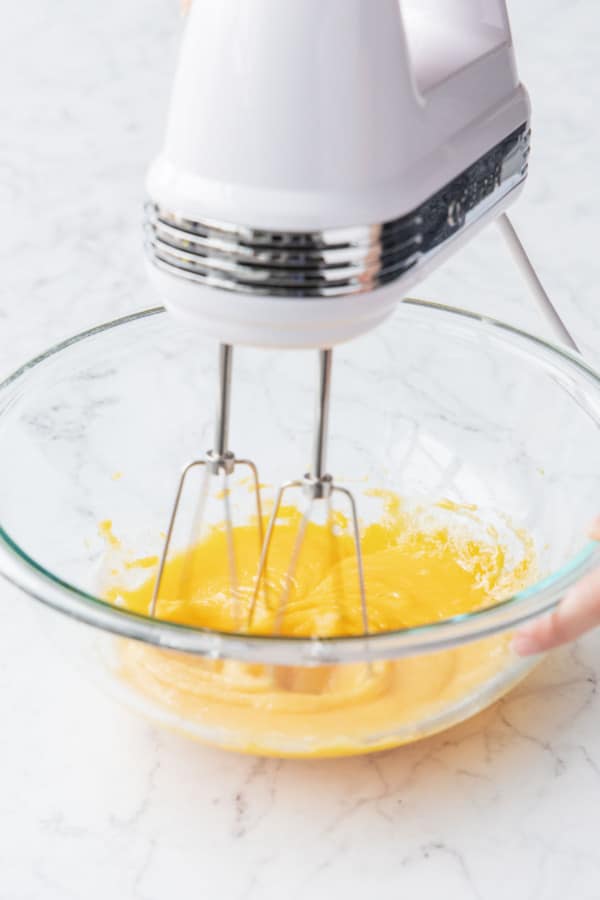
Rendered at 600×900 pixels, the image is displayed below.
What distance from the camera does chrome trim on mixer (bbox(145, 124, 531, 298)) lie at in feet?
2.05

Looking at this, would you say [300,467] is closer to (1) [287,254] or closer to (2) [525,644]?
(2) [525,644]

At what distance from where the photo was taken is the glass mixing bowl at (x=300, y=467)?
0.81 m

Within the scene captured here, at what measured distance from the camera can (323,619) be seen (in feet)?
3.03

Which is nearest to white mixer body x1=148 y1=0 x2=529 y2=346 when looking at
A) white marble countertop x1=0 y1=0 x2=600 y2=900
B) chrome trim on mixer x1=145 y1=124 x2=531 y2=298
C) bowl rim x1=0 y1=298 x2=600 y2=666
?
chrome trim on mixer x1=145 y1=124 x2=531 y2=298

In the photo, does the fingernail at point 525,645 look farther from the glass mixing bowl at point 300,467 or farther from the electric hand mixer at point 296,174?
the electric hand mixer at point 296,174

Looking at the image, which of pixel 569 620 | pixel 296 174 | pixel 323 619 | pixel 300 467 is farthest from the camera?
pixel 300 467

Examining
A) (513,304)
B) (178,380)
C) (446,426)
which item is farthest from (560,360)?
(513,304)

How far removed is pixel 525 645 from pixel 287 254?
0.28 m

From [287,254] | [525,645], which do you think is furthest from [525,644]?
[287,254]

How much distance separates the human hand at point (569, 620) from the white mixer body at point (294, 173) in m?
0.20

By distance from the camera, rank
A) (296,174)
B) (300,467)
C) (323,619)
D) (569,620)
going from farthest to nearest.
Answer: (300,467), (323,619), (569,620), (296,174)

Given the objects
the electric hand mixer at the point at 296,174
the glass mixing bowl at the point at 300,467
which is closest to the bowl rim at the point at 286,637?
the glass mixing bowl at the point at 300,467

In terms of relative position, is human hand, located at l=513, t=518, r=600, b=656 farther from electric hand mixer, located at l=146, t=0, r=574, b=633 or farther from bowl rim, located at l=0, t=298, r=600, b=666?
electric hand mixer, located at l=146, t=0, r=574, b=633

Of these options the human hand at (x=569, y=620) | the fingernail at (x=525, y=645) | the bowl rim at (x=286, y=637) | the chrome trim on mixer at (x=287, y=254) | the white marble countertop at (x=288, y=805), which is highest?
the chrome trim on mixer at (x=287, y=254)
